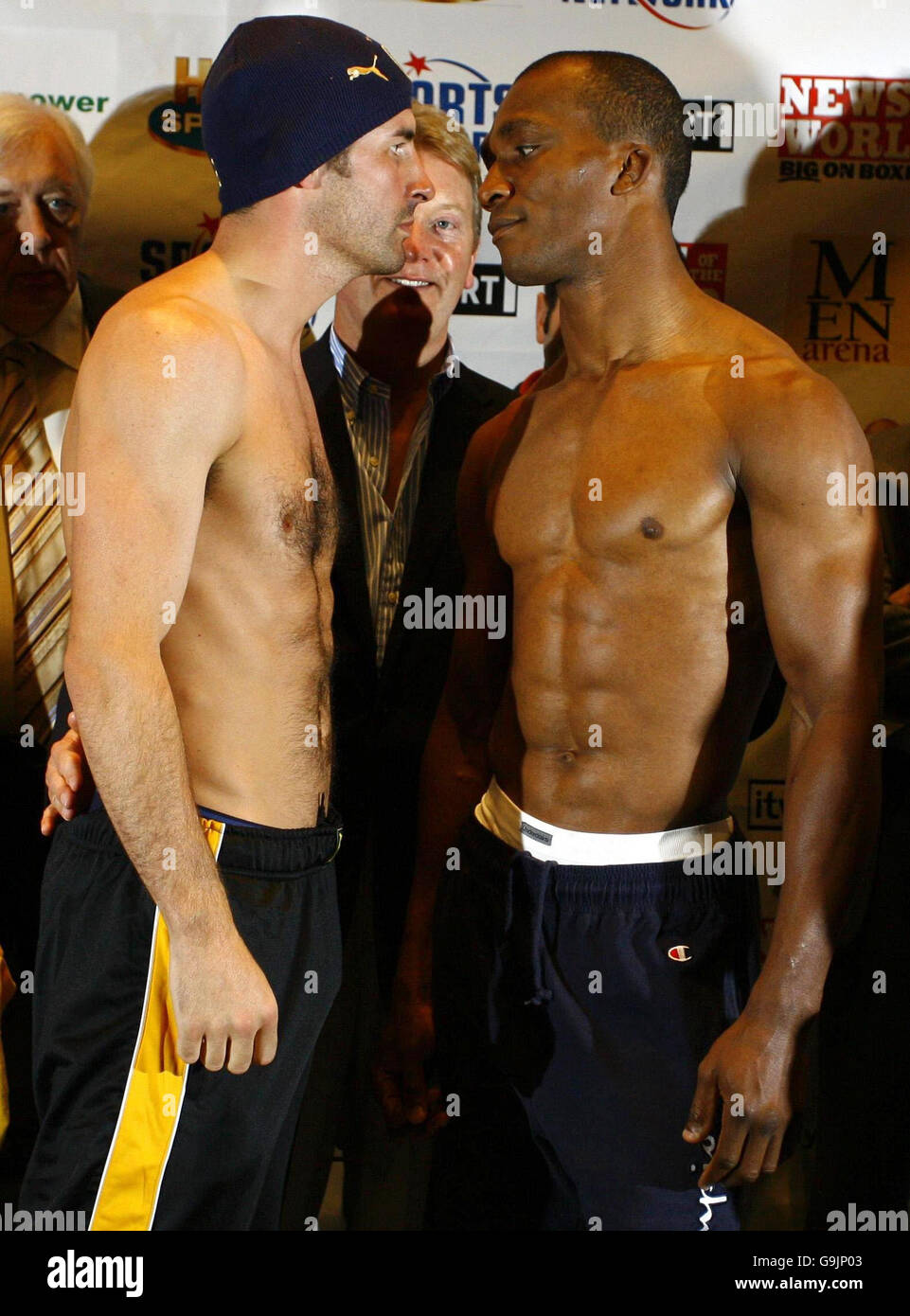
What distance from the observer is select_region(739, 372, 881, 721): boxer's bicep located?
64.8 inches

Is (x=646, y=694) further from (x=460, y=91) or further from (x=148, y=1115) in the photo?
(x=460, y=91)

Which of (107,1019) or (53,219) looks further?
(53,219)

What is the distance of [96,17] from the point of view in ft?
7.98

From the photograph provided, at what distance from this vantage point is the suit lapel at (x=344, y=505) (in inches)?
92.2

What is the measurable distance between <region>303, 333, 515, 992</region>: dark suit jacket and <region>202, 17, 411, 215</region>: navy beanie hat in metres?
0.65

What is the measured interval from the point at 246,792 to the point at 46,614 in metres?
0.94

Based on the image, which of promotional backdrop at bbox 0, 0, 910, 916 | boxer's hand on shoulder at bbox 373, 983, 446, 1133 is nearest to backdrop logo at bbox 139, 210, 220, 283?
promotional backdrop at bbox 0, 0, 910, 916

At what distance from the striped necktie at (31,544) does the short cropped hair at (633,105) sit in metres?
1.22

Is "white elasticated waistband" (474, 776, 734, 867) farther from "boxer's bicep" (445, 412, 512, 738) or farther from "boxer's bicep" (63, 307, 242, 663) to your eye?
"boxer's bicep" (63, 307, 242, 663)

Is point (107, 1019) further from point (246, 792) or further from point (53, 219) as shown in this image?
point (53, 219)

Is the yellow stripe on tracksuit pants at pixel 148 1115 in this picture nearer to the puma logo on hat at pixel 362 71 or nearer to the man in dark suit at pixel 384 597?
the man in dark suit at pixel 384 597
